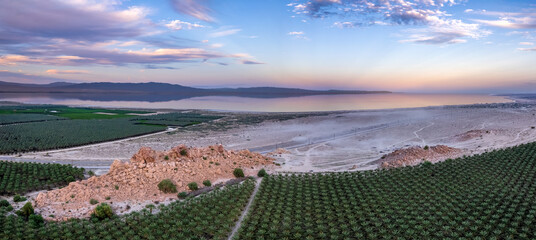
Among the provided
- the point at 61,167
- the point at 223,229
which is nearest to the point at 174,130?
the point at 61,167

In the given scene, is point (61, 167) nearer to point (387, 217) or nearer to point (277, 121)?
point (387, 217)

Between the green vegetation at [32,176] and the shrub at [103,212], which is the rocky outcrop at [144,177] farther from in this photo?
the green vegetation at [32,176]

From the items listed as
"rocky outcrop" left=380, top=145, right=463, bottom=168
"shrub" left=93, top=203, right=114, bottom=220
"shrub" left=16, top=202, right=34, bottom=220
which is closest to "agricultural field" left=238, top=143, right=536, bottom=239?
"rocky outcrop" left=380, top=145, right=463, bottom=168

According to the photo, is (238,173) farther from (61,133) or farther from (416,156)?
(61,133)

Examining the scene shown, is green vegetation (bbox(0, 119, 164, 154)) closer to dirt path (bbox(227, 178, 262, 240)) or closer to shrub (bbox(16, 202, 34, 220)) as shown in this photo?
shrub (bbox(16, 202, 34, 220))

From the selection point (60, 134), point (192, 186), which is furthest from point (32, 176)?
point (60, 134)

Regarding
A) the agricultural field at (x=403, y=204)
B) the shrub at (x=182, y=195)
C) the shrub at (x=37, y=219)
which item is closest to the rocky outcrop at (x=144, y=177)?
the shrub at (x=182, y=195)

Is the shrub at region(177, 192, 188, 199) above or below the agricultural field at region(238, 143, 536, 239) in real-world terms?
below
